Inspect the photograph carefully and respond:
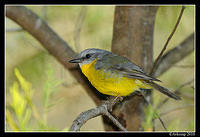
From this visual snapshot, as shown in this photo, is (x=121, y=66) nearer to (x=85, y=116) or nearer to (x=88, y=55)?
(x=88, y=55)

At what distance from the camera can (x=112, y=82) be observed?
7.57ft

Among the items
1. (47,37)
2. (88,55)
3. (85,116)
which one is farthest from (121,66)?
(47,37)

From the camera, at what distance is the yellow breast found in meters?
2.31

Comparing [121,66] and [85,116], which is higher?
[121,66]

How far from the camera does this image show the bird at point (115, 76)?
91.0 inches

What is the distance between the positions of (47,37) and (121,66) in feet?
3.34

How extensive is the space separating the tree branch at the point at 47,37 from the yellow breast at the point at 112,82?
59cm

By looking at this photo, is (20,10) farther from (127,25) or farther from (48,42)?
(127,25)

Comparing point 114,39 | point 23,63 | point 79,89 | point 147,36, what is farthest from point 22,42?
point 147,36

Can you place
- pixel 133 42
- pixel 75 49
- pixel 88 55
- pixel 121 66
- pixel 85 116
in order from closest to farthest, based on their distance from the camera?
pixel 85 116, pixel 121 66, pixel 88 55, pixel 133 42, pixel 75 49

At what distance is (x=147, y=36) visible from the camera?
294 cm

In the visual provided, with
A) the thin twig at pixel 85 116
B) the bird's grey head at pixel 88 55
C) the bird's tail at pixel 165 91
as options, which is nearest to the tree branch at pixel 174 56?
the bird's tail at pixel 165 91

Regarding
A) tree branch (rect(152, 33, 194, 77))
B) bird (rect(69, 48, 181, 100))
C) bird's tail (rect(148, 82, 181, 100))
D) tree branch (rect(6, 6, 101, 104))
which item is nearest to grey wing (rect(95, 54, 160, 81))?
bird (rect(69, 48, 181, 100))

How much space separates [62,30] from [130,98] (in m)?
2.09
